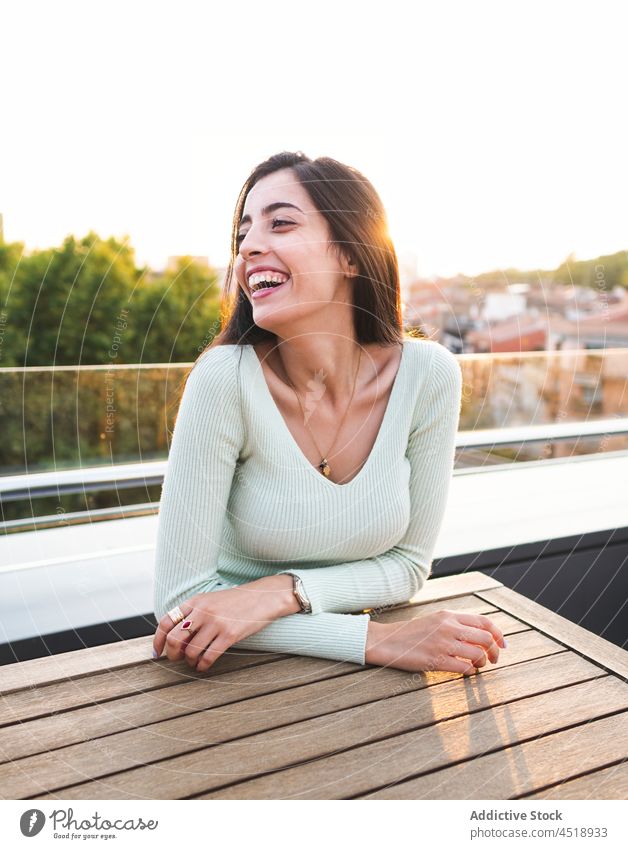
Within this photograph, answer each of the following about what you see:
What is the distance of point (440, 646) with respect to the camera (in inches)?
31.0

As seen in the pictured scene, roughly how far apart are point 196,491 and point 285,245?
1.18ft

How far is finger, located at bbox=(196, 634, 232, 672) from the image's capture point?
2.53ft

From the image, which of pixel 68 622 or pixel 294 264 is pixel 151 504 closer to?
pixel 68 622

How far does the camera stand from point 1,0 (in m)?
0.87

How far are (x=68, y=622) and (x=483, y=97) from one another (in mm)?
1144

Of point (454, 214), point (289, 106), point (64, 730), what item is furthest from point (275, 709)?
point (454, 214)

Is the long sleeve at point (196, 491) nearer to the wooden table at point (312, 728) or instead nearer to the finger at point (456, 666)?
the wooden table at point (312, 728)

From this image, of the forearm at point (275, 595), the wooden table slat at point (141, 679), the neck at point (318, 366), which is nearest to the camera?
the wooden table slat at point (141, 679)

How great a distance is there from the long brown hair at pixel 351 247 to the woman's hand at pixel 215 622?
1.26ft

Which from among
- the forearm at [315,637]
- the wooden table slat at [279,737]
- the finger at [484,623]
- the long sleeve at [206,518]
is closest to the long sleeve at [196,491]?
the long sleeve at [206,518]

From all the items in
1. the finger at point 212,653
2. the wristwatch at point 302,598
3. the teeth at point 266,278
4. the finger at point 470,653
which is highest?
the teeth at point 266,278

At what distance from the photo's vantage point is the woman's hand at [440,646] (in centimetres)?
78

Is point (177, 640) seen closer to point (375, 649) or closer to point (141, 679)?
point (141, 679)

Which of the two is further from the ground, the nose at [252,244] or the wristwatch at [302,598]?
the nose at [252,244]
